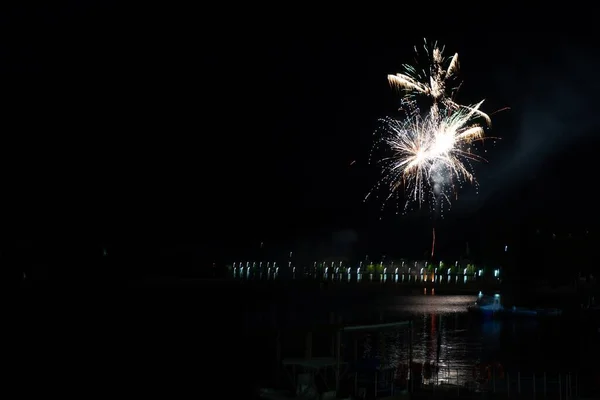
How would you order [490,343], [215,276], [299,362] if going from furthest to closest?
[215,276] < [490,343] < [299,362]

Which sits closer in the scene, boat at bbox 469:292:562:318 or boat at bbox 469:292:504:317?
boat at bbox 469:292:562:318

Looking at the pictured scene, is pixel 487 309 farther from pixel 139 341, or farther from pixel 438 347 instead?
pixel 438 347

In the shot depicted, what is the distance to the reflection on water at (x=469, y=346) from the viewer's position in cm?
2771

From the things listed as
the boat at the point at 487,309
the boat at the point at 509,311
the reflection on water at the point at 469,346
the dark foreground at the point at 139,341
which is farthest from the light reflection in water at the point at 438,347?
the dark foreground at the point at 139,341

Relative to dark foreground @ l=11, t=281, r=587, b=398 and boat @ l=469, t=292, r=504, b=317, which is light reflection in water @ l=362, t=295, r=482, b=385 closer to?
boat @ l=469, t=292, r=504, b=317

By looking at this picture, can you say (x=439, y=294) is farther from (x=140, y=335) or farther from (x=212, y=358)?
(x=212, y=358)

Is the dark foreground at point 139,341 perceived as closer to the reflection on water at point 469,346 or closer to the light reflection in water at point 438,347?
the light reflection in water at point 438,347

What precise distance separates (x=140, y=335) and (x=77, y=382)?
633 inches

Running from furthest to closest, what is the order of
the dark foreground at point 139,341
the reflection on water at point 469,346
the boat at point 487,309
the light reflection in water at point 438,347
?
1. the boat at point 487,309
2. the reflection on water at point 469,346
3. the light reflection in water at point 438,347
4. the dark foreground at point 139,341

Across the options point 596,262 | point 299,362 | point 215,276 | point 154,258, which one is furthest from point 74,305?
point 596,262

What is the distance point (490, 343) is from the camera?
3662cm

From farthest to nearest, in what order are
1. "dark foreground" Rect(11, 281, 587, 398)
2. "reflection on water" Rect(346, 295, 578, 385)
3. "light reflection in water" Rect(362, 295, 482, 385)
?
"reflection on water" Rect(346, 295, 578, 385) → "light reflection in water" Rect(362, 295, 482, 385) → "dark foreground" Rect(11, 281, 587, 398)

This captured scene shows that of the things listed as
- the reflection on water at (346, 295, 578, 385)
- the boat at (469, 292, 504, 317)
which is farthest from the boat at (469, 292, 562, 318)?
the reflection on water at (346, 295, 578, 385)

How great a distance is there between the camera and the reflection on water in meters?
27.7
